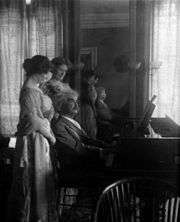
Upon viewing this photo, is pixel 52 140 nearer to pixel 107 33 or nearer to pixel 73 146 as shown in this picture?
pixel 73 146

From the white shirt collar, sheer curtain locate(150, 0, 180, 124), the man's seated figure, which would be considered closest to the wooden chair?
the man's seated figure

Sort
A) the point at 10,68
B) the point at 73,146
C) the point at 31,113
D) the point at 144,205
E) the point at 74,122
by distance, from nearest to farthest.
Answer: the point at 144,205
the point at 31,113
the point at 73,146
the point at 74,122
the point at 10,68

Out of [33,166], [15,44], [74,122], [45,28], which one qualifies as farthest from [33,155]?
[45,28]

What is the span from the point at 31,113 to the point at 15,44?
1064mm

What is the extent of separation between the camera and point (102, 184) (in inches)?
136

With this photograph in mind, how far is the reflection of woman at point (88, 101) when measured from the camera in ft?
14.0

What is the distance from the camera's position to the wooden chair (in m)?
1.98

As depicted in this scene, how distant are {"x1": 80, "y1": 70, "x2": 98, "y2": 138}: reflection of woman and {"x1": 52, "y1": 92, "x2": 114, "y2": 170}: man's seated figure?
0.26m

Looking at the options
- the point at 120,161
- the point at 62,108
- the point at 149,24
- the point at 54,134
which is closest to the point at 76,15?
the point at 149,24

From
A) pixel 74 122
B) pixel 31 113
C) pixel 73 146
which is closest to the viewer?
pixel 31 113

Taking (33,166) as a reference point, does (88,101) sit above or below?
above

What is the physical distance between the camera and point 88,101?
4316 mm

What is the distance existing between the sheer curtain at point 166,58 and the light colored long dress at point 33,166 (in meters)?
1.35

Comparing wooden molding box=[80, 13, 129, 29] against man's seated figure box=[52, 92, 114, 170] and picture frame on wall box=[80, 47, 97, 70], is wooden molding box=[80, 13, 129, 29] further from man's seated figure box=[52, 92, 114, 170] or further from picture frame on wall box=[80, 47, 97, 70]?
man's seated figure box=[52, 92, 114, 170]
